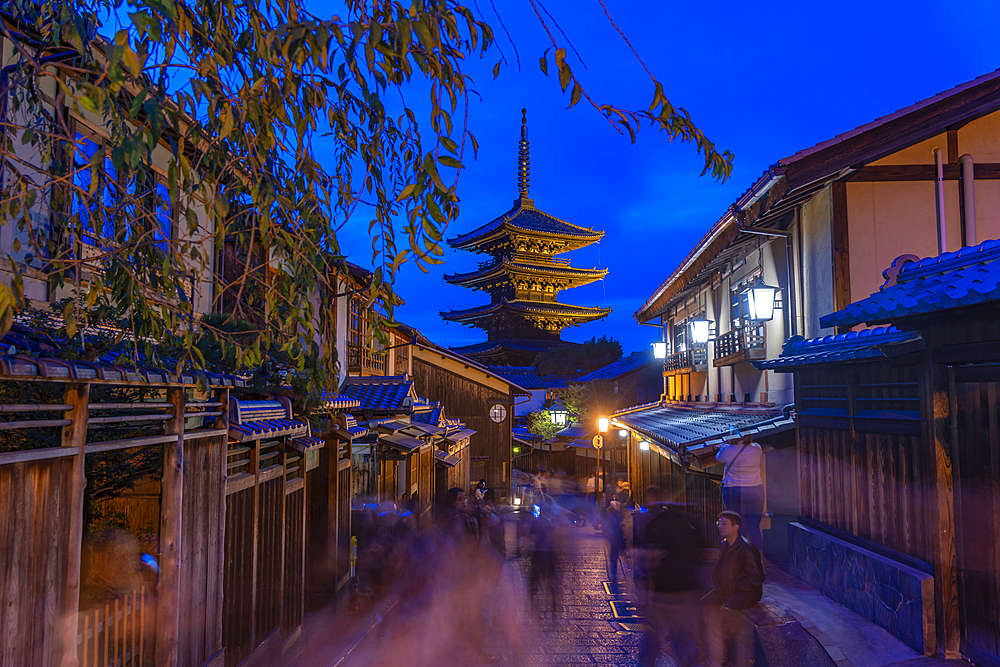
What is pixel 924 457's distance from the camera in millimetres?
6180

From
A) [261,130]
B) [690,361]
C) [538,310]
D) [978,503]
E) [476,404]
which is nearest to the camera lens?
[261,130]

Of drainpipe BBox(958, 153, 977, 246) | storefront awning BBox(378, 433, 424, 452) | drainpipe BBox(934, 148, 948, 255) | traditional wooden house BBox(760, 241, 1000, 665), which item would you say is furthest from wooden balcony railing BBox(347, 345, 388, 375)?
drainpipe BBox(958, 153, 977, 246)

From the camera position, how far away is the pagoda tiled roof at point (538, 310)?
45.0 metres

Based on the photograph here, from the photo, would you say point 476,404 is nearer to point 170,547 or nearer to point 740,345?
point 740,345

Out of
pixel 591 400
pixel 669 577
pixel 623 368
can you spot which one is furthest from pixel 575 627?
pixel 623 368

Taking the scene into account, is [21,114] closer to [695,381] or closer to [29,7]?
[29,7]

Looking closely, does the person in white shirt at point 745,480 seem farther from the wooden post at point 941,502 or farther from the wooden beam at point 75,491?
the wooden beam at point 75,491

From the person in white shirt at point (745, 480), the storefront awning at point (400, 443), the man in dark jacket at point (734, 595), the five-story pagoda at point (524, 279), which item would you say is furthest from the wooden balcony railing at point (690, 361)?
the five-story pagoda at point (524, 279)

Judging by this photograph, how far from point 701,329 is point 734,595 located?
41.1ft

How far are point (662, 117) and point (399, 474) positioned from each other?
47.0 feet

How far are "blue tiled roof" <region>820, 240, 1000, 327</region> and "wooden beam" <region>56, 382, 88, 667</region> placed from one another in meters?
6.98

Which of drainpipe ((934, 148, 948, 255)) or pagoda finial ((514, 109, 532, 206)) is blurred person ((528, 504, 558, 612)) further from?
pagoda finial ((514, 109, 532, 206))

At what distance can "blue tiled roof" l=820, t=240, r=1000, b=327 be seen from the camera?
4.96 m

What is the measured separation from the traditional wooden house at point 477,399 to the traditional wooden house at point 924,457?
67.8 ft
